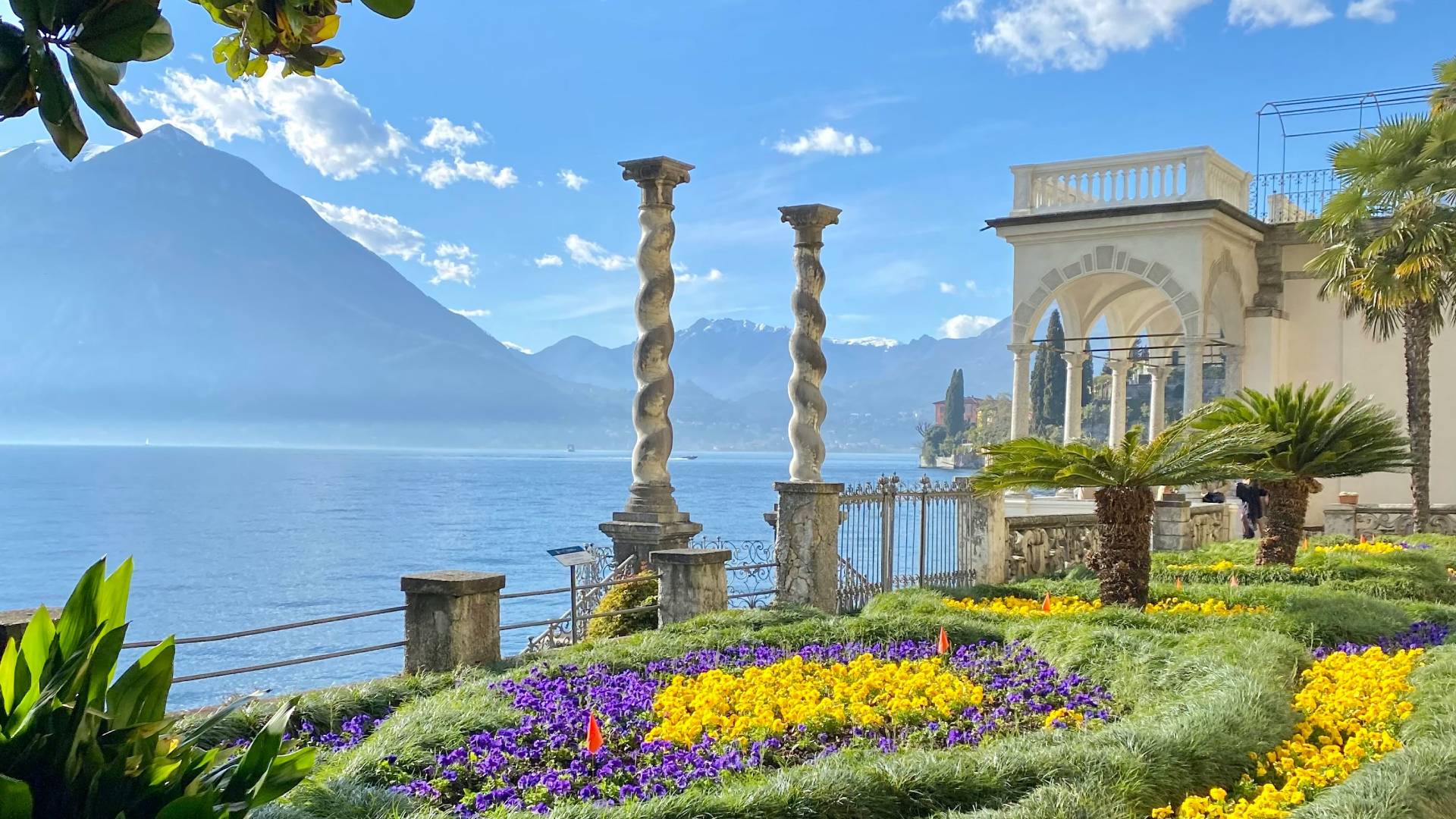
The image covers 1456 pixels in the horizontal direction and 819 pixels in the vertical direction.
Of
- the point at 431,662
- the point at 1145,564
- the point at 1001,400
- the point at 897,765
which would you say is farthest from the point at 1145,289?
the point at 1001,400

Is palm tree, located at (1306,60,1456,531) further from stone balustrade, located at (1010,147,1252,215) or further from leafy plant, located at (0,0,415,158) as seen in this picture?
leafy plant, located at (0,0,415,158)

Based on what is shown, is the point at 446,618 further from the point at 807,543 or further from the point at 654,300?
the point at 654,300

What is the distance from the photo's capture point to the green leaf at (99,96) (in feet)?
6.68

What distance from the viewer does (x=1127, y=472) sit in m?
10.9

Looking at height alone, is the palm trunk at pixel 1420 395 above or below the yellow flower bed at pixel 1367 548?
above

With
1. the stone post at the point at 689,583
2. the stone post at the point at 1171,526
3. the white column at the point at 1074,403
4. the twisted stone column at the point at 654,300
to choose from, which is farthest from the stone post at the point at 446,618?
the white column at the point at 1074,403

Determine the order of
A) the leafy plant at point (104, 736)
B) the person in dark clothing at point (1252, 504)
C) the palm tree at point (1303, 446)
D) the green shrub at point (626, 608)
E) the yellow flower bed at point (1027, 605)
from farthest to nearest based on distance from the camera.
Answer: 1. the person in dark clothing at point (1252, 504)
2. the palm tree at point (1303, 446)
3. the green shrub at point (626, 608)
4. the yellow flower bed at point (1027, 605)
5. the leafy plant at point (104, 736)

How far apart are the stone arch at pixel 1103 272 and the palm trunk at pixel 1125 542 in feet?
34.0

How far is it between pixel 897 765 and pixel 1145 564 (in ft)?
21.4

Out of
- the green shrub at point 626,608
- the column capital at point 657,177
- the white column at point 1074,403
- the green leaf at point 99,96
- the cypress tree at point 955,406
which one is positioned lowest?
the green shrub at point 626,608

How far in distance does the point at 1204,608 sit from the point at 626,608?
17.4 feet

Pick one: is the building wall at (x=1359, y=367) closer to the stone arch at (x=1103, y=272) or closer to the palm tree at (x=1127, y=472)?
the stone arch at (x=1103, y=272)

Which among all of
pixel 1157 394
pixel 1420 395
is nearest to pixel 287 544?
pixel 1157 394

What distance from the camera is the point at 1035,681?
8.29 m
